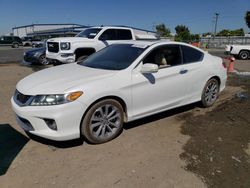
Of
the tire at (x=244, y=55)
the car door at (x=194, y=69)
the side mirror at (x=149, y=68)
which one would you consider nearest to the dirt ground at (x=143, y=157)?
the car door at (x=194, y=69)

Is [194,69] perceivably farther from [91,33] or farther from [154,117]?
[91,33]

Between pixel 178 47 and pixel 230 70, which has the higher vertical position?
pixel 178 47

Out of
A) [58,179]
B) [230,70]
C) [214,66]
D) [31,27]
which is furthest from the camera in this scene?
[31,27]

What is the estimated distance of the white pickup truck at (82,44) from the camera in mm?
9766

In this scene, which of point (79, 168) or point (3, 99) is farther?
point (3, 99)

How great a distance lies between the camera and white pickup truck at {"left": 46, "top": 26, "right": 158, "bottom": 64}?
32.0 ft

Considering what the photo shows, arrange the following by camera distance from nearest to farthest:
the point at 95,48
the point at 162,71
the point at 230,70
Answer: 1. the point at 162,71
2. the point at 95,48
3. the point at 230,70

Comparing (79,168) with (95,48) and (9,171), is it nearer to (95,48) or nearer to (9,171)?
(9,171)

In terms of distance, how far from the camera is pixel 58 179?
3004 millimetres

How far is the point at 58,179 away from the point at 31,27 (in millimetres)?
78566

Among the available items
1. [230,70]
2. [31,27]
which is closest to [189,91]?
[230,70]

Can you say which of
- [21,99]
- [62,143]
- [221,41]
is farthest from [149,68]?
[221,41]

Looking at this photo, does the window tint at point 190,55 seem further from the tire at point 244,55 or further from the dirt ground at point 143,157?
the tire at point 244,55

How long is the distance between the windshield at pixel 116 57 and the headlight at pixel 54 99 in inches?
39.6
